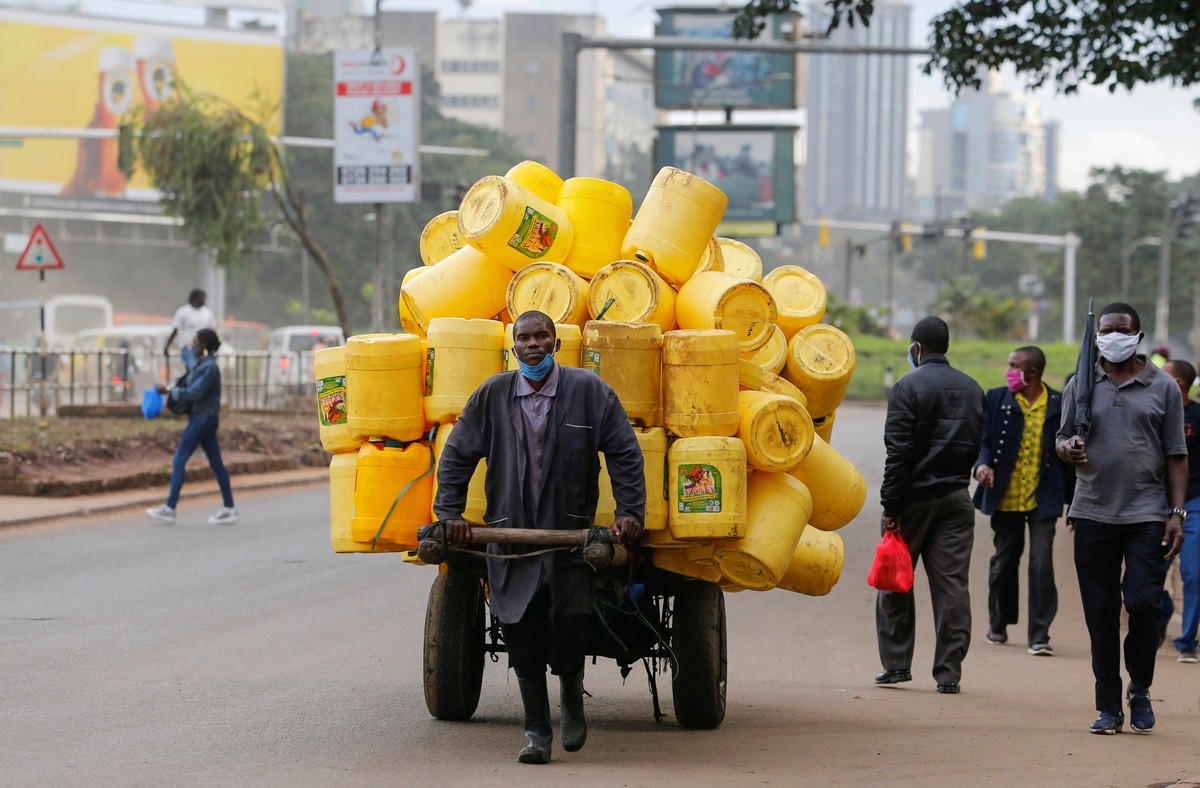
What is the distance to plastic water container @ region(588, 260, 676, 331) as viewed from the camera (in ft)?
23.2

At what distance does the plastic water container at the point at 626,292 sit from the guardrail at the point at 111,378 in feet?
56.2

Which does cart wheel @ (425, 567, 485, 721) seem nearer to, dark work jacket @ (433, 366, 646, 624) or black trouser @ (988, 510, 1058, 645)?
dark work jacket @ (433, 366, 646, 624)

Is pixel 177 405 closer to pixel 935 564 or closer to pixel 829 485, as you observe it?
pixel 935 564

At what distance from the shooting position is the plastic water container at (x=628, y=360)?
6.72m

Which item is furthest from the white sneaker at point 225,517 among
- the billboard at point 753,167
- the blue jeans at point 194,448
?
the billboard at point 753,167

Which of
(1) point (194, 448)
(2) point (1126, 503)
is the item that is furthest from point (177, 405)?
(2) point (1126, 503)

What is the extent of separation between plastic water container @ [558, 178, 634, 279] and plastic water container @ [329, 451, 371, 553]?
4.43ft

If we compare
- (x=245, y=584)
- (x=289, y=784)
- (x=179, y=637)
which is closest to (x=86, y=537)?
(x=245, y=584)

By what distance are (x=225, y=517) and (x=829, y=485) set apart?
9962 millimetres

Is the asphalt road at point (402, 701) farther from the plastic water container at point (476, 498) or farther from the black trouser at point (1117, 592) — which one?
the plastic water container at point (476, 498)

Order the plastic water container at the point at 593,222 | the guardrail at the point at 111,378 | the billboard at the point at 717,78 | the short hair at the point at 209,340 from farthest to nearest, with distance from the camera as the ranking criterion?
the billboard at the point at 717,78 → the guardrail at the point at 111,378 → the short hair at the point at 209,340 → the plastic water container at the point at 593,222

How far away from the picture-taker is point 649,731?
7332mm

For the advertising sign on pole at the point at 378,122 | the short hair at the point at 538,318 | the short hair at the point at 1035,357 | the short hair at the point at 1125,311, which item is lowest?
the short hair at the point at 1035,357

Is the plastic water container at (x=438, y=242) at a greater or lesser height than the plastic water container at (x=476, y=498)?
greater
